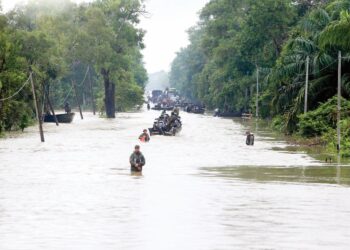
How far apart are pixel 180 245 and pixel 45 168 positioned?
21716 mm

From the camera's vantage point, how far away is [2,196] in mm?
28250

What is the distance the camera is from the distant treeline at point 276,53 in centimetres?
5888

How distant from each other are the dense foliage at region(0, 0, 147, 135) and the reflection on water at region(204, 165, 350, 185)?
31.0 meters

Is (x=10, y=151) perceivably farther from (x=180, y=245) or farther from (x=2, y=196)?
(x=180, y=245)

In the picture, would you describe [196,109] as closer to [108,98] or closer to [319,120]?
[108,98]

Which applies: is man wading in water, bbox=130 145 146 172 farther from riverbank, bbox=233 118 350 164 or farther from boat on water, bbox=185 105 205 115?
boat on water, bbox=185 105 205 115

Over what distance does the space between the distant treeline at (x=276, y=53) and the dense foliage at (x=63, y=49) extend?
12206 mm

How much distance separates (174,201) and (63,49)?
287 ft

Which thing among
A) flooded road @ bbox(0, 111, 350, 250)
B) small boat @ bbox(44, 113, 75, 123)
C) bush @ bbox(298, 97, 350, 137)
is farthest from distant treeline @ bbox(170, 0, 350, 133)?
small boat @ bbox(44, 113, 75, 123)

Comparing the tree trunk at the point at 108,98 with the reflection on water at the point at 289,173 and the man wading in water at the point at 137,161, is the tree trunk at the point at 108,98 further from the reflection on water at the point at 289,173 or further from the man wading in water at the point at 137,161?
the man wading in water at the point at 137,161

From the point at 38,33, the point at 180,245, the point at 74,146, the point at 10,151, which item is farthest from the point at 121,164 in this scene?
the point at 38,33

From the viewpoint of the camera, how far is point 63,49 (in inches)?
4424

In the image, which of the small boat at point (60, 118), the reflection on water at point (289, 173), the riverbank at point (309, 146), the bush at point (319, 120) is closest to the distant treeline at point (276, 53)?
the bush at point (319, 120)

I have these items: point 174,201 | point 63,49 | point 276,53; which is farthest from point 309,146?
point 63,49
